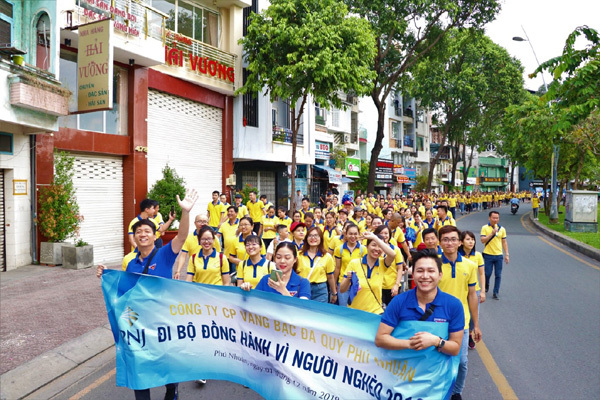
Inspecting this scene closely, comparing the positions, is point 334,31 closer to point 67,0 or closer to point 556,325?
point 67,0

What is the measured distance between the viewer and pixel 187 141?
17.1m

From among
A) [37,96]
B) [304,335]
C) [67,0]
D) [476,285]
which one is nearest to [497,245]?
[476,285]

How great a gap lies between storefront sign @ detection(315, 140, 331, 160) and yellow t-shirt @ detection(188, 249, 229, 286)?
24863mm

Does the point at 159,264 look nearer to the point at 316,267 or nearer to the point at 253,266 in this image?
the point at 253,266

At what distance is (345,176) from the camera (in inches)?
1410

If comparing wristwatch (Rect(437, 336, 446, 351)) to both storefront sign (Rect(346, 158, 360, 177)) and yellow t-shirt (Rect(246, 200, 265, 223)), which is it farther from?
storefront sign (Rect(346, 158, 360, 177))

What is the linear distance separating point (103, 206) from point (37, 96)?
4.36 m

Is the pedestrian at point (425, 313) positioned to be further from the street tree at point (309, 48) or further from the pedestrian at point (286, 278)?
the street tree at point (309, 48)

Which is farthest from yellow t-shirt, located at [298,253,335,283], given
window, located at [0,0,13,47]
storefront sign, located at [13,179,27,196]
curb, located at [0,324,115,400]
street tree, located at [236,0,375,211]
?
street tree, located at [236,0,375,211]

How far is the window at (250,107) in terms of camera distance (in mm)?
19823

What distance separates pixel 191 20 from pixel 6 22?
7742 mm

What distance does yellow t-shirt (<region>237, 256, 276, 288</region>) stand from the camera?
17.6ft

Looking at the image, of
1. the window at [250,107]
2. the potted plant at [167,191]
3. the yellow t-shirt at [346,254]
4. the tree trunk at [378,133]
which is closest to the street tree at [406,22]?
the tree trunk at [378,133]

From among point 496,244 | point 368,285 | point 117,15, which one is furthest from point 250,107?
point 368,285
